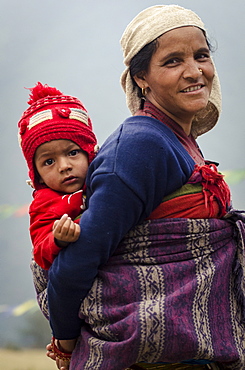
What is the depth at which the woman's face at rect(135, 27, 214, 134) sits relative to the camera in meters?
1.86

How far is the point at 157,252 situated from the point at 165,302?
15 centimetres

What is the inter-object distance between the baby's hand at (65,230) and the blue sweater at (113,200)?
0.07ft

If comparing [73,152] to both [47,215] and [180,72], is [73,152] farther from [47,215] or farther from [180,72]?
[180,72]

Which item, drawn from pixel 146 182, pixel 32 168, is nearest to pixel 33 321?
pixel 32 168

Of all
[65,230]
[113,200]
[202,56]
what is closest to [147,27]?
[202,56]

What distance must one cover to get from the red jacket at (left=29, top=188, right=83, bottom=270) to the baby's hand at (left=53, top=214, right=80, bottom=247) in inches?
3.6

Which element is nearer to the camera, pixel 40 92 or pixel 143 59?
pixel 143 59

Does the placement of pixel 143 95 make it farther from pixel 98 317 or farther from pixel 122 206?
pixel 98 317

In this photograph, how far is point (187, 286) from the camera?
169cm

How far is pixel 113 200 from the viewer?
1.65 m

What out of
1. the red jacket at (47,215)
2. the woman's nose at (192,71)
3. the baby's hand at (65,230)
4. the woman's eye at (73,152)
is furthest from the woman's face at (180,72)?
the baby's hand at (65,230)

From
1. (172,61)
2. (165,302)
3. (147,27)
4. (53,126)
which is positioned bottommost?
(165,302)

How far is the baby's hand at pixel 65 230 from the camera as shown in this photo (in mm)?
1646

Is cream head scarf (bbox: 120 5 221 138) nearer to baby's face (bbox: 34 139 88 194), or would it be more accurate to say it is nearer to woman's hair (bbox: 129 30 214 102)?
woman's hair (bbox: 129 30 214 102)
